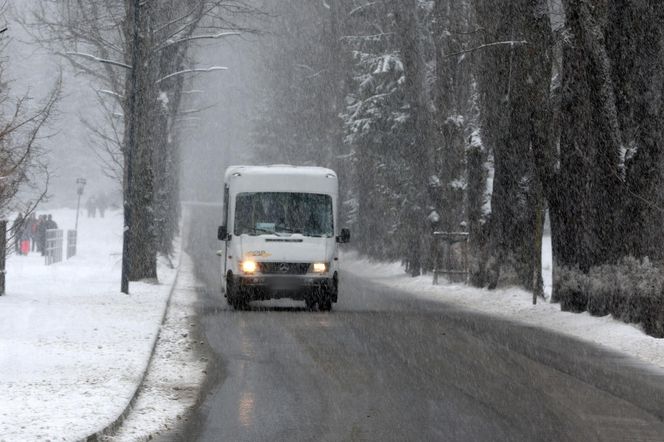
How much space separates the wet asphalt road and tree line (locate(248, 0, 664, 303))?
2814 mm

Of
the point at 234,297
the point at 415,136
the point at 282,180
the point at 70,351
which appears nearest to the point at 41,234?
the point at 415,136

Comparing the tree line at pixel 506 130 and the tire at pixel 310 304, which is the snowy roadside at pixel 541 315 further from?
A: the tire at pixel 310 304

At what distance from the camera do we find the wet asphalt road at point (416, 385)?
937cm

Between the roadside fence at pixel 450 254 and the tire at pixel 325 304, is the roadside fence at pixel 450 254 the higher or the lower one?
the higher one

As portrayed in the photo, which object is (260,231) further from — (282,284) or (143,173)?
(143,173)

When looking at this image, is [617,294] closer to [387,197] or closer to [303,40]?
[387,197]

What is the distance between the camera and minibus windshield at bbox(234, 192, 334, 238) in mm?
21953

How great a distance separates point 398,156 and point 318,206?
63.7 feet

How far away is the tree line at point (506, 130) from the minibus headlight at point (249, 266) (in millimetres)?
5620

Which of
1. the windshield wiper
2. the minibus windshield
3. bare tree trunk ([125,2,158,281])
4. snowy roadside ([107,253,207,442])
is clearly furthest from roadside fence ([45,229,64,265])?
snowy roadside ([107,253,207,442])

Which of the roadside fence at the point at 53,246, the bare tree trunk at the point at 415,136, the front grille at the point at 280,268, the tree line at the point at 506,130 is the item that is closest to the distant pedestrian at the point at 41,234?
the roadside fence at the point at 53,246

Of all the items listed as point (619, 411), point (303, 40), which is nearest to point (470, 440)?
point (619, 411)

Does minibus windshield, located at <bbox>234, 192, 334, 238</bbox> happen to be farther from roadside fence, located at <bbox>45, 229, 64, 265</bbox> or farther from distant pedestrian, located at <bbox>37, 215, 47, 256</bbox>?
distant pedestrian, located at <bbox>37, 215, 47, 256</bbox>

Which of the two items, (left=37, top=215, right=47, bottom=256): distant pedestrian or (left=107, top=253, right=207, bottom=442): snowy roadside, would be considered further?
(left=37, top=215, right=47, bottom=256): distant pedestrian
